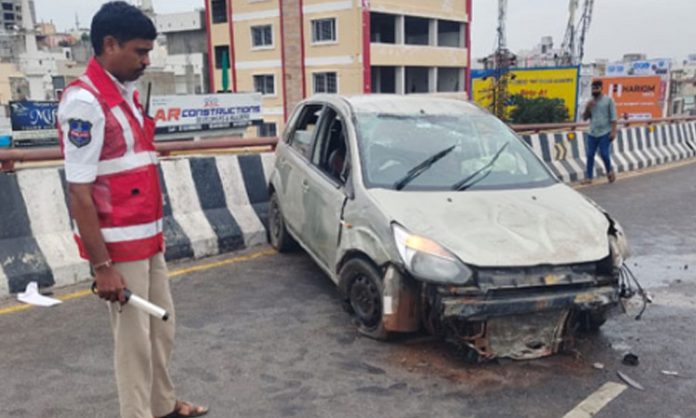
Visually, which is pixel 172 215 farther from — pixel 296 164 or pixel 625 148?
pixel 625 148

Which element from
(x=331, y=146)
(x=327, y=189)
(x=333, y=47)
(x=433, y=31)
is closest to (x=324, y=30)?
(x=333, y=47)

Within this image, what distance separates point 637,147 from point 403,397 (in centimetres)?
1229

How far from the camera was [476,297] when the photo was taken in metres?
3.63

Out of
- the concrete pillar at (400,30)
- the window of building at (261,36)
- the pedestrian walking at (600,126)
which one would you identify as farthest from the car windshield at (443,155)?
the window of building at (261,36)

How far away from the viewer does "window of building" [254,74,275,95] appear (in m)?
45.7

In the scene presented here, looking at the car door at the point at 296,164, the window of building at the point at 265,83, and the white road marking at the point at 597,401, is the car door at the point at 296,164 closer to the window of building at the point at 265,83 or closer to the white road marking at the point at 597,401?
the white road marking at the point at 597,401

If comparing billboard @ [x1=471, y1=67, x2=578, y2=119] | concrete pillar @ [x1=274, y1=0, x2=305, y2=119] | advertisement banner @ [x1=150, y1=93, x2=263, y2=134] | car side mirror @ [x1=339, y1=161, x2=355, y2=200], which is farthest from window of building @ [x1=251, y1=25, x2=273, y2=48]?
car side mirror @ [x1=339, y1=161, x2=355, y2=200]

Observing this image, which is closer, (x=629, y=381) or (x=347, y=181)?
(x=629, y=381)

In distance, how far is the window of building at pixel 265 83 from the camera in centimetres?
4566

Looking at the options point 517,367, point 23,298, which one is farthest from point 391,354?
point 23,298

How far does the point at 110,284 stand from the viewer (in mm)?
2672

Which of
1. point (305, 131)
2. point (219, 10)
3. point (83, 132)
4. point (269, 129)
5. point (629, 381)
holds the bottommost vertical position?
point (269, 129)

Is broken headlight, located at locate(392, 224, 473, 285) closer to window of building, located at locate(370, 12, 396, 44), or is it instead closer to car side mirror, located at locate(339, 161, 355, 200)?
car side mirror, located at locate(339, 161, 355, 200)

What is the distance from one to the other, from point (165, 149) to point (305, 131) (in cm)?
163
